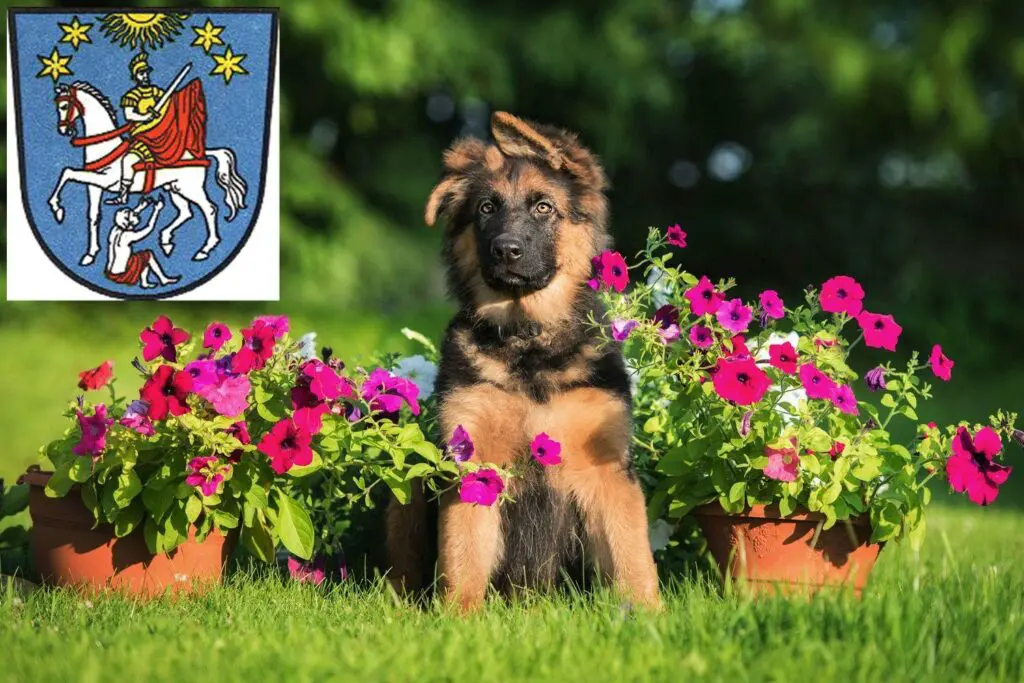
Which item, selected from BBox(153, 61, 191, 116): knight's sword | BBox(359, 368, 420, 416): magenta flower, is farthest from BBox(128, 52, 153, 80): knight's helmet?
BBox(359, 368, 420, 416): magenta flower

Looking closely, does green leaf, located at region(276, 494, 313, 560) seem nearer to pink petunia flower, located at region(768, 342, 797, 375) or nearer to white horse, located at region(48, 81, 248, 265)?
white horse, located at region(48, 81, 248, 265)

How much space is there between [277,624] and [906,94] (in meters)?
16.5

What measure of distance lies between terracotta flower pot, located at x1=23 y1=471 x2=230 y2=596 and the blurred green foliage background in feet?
26.2

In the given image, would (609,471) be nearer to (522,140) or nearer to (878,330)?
(878,330)

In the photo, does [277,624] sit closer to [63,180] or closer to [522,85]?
[63,180]

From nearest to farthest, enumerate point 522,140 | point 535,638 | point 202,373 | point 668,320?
point 535,638, point 202,373, point 668,320, point 522,140

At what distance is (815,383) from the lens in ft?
13.4

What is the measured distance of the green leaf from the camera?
4.25 m

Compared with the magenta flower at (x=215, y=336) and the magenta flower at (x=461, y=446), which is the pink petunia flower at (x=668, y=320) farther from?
the magenta flower at (x=215, y=336)

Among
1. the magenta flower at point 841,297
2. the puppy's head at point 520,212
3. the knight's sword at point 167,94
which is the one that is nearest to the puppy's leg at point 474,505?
the puppy's head at point 520,212

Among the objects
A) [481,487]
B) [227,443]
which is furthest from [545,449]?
[227,443]

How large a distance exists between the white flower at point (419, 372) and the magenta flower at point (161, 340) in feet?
4.28

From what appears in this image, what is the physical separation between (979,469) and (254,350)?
276cm

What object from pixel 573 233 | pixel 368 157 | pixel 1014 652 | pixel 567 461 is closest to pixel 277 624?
pixel 567 461
